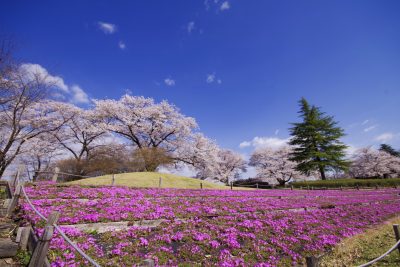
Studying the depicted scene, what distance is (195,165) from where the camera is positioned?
43.4 metres

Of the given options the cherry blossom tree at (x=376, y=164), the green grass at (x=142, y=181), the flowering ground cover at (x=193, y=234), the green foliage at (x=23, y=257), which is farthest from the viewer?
the cherry blossom tree at (x=376, y=164)

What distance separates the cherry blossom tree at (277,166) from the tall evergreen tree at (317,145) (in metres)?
9.65

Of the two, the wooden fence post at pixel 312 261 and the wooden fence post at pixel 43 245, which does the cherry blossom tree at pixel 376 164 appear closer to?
the wooden fence post at pixel 312 261

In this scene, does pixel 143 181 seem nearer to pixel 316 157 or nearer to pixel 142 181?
pixel 142 181

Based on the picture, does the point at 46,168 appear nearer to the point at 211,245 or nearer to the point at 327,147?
the point at 211,245

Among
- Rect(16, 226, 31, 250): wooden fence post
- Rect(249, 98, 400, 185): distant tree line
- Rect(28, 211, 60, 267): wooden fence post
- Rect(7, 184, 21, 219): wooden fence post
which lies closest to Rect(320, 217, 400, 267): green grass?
Rect(28, 211, 60, 267): wooden fence post

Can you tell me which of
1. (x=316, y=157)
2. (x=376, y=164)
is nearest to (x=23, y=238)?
(x=316, y=157)

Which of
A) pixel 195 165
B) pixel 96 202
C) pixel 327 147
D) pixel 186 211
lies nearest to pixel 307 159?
pixel 327 147

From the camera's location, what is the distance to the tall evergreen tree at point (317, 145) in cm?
5031

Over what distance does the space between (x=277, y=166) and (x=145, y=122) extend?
45.9 m

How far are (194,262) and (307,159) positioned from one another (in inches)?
2078

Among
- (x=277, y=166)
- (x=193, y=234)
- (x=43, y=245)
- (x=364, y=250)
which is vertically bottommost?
(x=364, y=250)

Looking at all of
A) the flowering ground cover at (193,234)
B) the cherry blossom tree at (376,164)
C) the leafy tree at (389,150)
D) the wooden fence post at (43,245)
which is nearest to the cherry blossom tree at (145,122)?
the flowering ground cover at (193,234)

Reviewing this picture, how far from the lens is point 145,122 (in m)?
39.8
